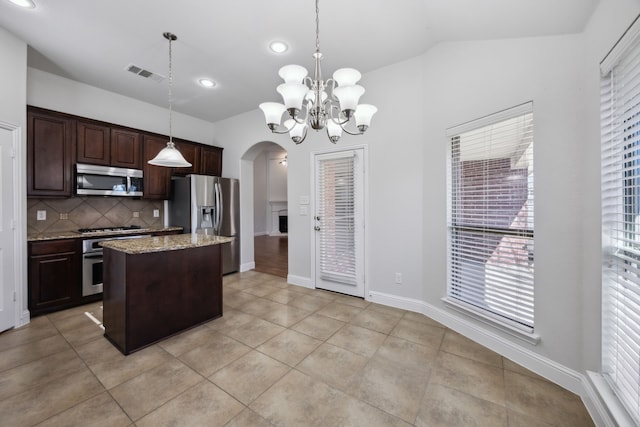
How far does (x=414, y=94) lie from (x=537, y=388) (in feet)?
9.50

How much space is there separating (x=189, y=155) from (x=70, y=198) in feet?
5.61

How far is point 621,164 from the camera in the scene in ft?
4.73

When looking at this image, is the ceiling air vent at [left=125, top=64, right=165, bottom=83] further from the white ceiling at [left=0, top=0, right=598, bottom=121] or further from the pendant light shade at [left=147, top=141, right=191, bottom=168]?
the pendant light shade at [left=147, top=141, right=191, bottom=168]

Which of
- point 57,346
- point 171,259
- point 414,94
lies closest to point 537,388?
point 414,94

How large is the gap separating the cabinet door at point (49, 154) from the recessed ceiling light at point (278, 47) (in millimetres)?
2772

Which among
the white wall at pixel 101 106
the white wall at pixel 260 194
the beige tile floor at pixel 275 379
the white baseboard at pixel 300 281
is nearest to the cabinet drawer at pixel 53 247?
the beige tile floor at pixel 275 379

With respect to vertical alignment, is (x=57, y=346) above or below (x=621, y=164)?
below

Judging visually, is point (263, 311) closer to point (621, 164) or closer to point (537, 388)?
point (537, 388)

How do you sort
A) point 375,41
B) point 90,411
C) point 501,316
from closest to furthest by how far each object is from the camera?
point 90,411, point 501,316, point 375,41

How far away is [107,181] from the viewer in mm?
3576

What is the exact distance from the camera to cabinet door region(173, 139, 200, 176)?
4372 mm

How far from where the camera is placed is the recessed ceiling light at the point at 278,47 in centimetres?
267

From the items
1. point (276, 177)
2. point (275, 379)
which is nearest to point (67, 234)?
point (275, 379)

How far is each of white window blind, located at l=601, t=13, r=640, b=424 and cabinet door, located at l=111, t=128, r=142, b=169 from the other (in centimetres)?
506
